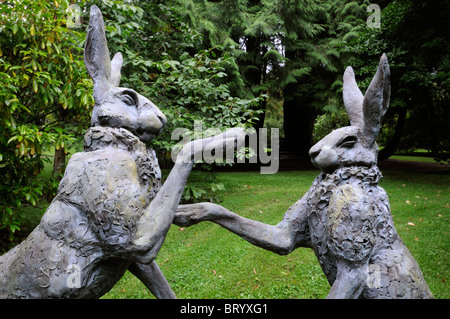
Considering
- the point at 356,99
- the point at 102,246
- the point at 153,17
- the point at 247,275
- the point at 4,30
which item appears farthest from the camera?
the point at 153,17

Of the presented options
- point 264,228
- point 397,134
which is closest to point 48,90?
point 264,228

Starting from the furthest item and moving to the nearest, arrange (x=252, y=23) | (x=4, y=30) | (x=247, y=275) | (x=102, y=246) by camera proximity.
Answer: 1. (x=252, y=23)
2. (x=247, y=275)
3. (x=4, y=30)
4. (x=102, y=246)

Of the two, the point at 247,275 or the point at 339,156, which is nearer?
the point at 339,156

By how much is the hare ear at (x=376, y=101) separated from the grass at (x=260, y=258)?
320 cm

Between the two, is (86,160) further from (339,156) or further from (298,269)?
(298,269)

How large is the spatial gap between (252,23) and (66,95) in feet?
29.7

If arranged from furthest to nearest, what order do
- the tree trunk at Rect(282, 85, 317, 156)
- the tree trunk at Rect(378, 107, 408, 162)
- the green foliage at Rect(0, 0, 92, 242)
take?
the tree trunk at Rect(282, 85, 317, 156), the tree trunk at Rect(378, 107, 408, 162), the green foliage at Rect(0, 0, 92, 242)

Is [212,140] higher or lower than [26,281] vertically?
higher

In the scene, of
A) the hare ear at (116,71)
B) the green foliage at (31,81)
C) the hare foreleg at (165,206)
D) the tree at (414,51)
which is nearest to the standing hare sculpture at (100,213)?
the hare foreleg at (165,206)

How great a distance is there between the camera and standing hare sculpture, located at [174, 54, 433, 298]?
1959 mm

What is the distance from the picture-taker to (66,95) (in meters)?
4.63

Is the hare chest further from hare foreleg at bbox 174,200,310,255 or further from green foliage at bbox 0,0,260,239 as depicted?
green foliage at bbox 0,0,260,239

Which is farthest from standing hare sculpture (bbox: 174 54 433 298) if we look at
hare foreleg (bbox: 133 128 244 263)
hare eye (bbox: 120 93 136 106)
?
hare eye (bbox: 120 93 136 106)

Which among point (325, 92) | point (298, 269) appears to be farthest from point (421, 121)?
point (298, 269)
